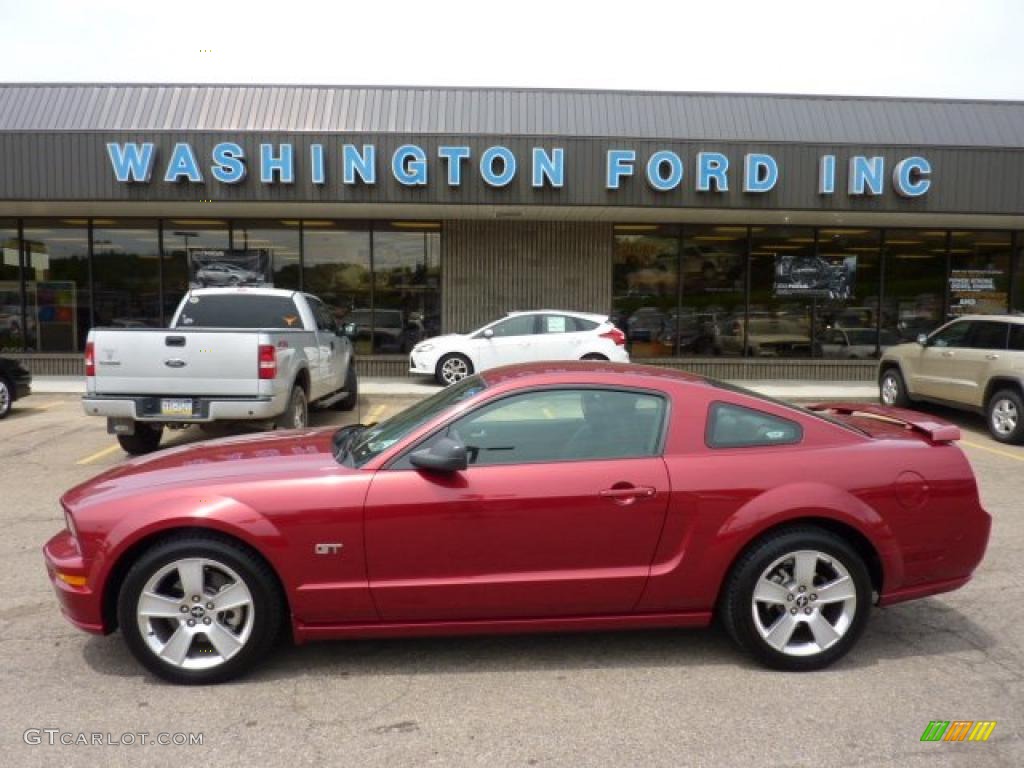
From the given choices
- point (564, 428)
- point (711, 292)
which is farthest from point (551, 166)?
point (564, 428)

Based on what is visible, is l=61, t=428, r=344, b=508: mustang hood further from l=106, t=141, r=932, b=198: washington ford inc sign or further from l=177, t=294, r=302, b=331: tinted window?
l=106, t=141, r=932, b=198: washington ford inc sign

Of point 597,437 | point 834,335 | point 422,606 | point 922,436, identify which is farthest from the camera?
point 834,335

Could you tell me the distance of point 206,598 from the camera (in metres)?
3.54

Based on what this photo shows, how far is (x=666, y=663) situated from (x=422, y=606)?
3.98 ft

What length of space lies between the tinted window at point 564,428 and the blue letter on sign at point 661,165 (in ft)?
35.2

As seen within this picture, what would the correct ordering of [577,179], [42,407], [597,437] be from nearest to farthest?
[597,437]
[42,407]
[577,179]

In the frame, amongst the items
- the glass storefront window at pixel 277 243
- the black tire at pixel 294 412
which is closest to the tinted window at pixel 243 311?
the black tire at pixel 294 412

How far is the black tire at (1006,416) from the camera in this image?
9.88 metres

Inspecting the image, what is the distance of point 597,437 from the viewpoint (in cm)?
382

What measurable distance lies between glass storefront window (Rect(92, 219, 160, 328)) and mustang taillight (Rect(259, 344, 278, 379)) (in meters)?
9.93

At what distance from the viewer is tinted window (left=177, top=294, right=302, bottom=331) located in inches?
382

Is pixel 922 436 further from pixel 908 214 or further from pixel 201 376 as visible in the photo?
pixel 908 214

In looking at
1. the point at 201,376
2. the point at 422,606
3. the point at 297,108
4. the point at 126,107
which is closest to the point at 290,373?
the point at 201,376

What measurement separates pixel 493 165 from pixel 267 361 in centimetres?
725
